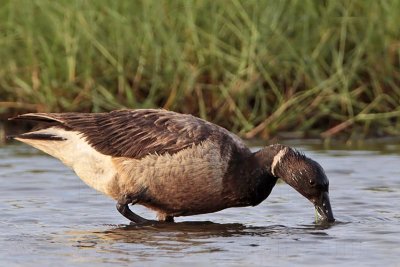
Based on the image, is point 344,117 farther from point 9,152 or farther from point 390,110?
point 9,152

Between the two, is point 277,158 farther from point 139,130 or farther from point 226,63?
point 226,63

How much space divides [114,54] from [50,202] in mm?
3363

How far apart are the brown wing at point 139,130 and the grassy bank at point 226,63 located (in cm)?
297

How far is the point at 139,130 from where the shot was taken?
895 cm

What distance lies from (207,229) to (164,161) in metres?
0.57

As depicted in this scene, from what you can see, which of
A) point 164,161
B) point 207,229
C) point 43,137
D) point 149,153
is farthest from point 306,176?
point 43,137

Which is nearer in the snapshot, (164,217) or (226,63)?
(164,217)

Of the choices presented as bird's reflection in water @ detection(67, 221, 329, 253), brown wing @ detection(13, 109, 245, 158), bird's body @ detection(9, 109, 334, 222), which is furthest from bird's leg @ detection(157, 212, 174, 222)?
brown wing @ detection(13, 109, 245, 158)

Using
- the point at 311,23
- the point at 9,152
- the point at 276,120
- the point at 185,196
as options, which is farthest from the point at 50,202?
the point at 311,23

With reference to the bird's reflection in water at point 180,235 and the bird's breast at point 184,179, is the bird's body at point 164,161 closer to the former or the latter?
the bird's breast at point 184,179

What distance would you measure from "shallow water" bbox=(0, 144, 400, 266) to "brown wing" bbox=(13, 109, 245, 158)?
55 centimetres

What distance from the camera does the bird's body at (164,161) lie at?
852 centimetres

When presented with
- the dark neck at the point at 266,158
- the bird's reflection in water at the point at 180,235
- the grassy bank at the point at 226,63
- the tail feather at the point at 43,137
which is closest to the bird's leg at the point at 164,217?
the bird's reflection in water at the point at 180,235

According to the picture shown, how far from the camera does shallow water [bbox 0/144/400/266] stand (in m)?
7.27
